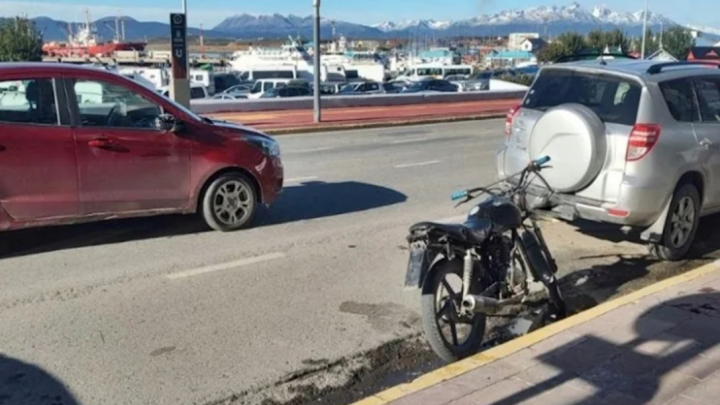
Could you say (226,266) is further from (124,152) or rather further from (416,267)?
(416,267)

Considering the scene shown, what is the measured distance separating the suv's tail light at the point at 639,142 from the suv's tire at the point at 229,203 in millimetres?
3861

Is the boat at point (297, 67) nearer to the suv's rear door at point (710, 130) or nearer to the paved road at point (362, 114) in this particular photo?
the paved road at point (362, 114)

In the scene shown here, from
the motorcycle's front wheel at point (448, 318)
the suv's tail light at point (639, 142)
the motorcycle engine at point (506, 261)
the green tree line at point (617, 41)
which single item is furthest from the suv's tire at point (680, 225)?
the green tree line at point (617, 41)

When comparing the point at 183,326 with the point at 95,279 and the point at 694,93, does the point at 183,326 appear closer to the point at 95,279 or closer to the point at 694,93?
the point at 95,279

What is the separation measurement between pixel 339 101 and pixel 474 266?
79.2ft

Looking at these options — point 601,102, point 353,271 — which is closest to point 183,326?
point 353,271

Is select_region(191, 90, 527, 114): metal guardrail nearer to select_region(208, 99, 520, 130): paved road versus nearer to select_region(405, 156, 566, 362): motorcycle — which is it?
select_region(208, 99, 520, 130): paved road

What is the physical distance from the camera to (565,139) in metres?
6.67

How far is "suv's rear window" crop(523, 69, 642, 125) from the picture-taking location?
6.79 m

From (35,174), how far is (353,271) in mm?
3013

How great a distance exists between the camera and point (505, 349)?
4.70m

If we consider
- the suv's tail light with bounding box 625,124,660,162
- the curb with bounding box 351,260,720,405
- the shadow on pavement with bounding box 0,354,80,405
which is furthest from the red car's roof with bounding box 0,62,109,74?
the suv's tail light with bounding box 625,124,660,162

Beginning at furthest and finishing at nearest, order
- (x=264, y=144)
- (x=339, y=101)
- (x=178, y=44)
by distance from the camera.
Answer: (x=339, y=101) < (x=178, y=44) < (x=264, y=144)

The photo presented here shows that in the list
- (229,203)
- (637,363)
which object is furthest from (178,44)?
(637,363)
